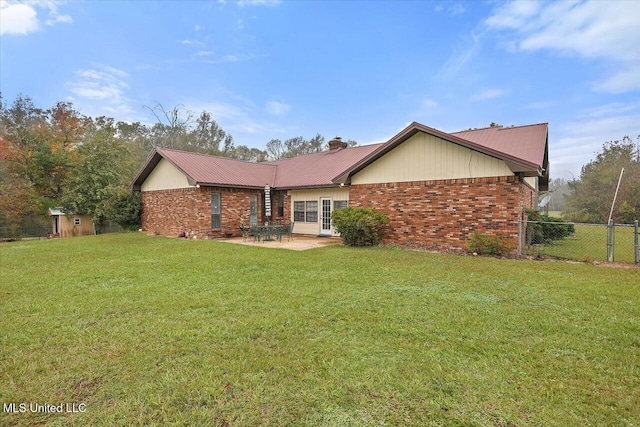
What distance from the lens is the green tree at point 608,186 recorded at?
2191 centimetres

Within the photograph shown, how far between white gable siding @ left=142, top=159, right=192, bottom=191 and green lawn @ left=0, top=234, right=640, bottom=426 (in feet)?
29.8

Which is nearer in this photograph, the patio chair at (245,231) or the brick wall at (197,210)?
the patio chair at (245,231)

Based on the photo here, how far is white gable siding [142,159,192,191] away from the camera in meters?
15.2

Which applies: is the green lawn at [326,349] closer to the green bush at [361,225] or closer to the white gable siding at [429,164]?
the white gable siding at [429,164]

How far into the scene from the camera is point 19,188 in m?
21.6

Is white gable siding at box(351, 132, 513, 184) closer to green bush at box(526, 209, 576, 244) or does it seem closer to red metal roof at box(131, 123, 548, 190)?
red metal roof at box(131, 123, 548, 190)

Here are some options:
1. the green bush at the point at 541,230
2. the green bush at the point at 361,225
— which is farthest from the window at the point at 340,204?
the green bush at the point at 541,230

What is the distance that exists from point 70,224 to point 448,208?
24901 millimetres

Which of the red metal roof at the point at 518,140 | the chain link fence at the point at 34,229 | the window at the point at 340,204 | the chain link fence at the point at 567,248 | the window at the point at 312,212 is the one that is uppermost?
the red metal roof at the point at 518,140

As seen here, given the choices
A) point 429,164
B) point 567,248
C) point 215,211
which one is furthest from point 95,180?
point 567,248

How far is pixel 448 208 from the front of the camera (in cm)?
1022

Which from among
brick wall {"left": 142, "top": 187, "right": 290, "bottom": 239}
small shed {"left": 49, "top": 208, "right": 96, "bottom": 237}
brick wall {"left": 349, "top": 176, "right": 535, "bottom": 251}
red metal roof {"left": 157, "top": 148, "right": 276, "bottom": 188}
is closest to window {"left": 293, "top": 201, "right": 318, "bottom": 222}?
brick wall {"left": 142, "top": 187, "right": 290, "bottom": 239}

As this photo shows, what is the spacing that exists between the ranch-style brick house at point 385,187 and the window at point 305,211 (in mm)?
52

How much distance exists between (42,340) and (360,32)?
16261 mm
